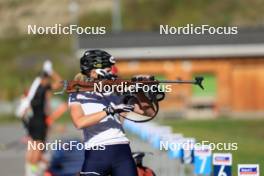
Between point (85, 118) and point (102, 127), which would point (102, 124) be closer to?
point (102, 127)

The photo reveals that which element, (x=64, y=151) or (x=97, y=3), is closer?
(x=64, y=151)

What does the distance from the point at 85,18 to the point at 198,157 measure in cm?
5862

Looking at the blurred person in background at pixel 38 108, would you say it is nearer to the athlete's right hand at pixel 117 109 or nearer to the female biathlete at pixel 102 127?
the female biathlete at pixel 102 127

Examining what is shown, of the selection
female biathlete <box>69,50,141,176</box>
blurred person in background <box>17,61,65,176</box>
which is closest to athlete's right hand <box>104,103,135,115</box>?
female biathlete <box>69,50,141,176</box>

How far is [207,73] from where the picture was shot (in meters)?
43.2

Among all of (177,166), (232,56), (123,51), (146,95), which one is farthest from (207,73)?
(146,95)

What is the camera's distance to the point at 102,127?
8.48 meters

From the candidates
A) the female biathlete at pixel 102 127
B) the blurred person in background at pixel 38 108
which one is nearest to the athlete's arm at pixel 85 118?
the female biathlete at pixel 102 127

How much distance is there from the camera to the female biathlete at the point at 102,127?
8.36 meters

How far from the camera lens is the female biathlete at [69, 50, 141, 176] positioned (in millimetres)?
8359

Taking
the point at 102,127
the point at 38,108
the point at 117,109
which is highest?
the point at 38,108

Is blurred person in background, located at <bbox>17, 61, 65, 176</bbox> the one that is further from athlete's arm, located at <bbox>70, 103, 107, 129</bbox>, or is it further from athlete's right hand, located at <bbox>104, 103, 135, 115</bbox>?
athlete's right hand, located at <bbox>104, 103, 135, 115</bbox>

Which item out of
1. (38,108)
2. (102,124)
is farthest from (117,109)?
(38,108)

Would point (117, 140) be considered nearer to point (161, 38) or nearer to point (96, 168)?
point (96, 168)
